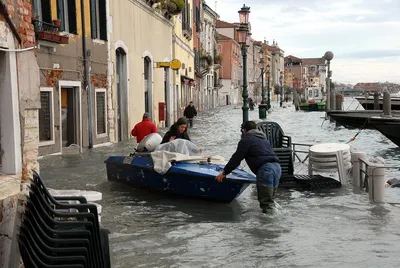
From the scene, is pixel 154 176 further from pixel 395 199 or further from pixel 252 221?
pixel 395 199

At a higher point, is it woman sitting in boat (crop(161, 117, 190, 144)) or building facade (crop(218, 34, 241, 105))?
building facade (crop(218, 34, 241, 105))

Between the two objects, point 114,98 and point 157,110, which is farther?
point 157,110

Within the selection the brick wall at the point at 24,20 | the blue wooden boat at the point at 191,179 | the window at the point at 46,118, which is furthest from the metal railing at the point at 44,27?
the brick wall at the point at 24,20

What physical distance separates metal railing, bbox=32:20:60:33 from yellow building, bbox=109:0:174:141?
4597mm

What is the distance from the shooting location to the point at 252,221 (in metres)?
8.09

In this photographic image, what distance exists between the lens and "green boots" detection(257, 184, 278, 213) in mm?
8148

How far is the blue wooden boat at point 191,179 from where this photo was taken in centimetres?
864

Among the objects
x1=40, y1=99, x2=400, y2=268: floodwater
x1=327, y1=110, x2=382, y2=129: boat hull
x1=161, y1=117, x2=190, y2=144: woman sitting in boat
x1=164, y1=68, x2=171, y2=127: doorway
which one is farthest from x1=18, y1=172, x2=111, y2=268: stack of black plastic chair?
x1=164, y1=68, x2=171, y2=127: doorway

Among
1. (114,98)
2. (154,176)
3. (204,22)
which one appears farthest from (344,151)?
(204,22)

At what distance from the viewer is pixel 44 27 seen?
1341 cm

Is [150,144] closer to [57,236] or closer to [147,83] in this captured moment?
[57,236]

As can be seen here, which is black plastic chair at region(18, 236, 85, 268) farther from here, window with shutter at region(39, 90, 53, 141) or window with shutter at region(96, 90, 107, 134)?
window with shutter at region(96, 90, 107, 134)

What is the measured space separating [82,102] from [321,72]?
543 ft

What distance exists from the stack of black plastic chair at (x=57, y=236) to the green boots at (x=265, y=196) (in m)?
4.01
